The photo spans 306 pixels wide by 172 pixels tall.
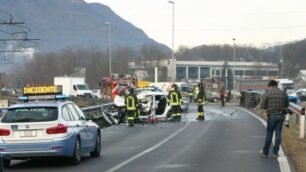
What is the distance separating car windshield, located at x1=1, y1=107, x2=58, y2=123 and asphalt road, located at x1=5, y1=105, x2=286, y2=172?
1018 millimetres

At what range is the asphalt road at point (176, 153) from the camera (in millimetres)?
12969

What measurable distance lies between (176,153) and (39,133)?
3.91 metres

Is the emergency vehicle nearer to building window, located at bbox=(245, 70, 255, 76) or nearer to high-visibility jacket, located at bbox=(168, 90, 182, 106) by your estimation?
high-visibility jacket, located at bbox=(168, 90, 182, 106)

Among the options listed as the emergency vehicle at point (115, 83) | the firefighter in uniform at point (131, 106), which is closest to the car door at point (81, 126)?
the firefighter in uniform at point (131, 106)

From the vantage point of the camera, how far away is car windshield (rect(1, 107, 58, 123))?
44.2ft

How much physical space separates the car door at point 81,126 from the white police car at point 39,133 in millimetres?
149

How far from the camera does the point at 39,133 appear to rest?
1328cm

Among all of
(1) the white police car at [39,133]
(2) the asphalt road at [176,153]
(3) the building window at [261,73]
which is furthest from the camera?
(3) the building window at [261,73]

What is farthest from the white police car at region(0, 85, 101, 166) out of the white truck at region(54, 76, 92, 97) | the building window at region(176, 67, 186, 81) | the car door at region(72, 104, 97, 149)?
the building window at region(176, 67, 186, 81)

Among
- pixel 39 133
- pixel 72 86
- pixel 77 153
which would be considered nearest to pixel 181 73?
pixel 72 86

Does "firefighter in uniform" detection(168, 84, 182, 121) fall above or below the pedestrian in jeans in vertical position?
below

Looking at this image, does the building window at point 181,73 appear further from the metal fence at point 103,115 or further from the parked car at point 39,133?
the parked car at point 39,133

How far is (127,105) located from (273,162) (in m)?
14.6

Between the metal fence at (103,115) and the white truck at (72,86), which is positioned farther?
the white truck at (72,86)
